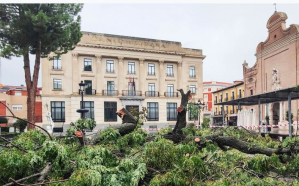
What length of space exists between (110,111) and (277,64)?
21328 millimetres

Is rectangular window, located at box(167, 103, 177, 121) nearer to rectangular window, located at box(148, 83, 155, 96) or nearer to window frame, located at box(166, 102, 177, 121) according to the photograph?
window frame, located at box(166, 102, 177, 121)

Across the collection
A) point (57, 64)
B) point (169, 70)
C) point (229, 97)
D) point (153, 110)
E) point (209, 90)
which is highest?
point (57, 64)

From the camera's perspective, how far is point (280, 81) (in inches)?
998

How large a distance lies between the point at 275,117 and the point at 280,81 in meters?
4.43

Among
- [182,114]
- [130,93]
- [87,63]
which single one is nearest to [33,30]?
[182,114]

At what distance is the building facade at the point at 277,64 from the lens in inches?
931

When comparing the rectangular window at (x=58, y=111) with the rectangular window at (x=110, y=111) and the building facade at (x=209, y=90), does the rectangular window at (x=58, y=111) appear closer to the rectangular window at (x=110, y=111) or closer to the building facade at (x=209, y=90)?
the rectangular window at (x=110, y=111)

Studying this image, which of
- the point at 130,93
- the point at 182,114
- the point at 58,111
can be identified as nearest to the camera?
the point at 182,114

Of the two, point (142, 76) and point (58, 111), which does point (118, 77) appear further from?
point (58, 111)

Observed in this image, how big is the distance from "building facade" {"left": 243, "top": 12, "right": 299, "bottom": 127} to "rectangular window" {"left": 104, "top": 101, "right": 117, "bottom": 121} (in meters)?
16.9

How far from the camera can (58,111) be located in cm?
2586

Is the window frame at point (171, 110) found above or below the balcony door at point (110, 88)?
below

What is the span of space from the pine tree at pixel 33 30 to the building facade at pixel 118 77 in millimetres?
10748

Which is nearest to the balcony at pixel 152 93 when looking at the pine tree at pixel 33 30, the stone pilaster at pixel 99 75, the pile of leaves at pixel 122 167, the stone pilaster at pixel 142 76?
the stone pilaster at pixel 142 76
